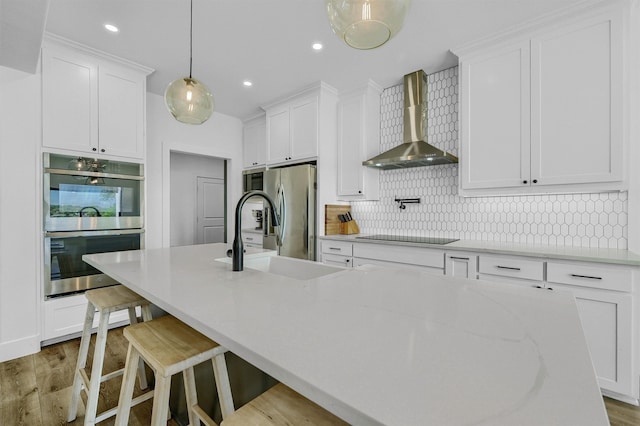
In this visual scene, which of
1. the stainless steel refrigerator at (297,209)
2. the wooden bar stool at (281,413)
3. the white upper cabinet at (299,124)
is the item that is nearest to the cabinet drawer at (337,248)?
the stainless steel refrigerator at (297,209)

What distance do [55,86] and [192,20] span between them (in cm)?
140

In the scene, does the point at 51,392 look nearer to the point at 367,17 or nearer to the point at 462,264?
the point at 367,17

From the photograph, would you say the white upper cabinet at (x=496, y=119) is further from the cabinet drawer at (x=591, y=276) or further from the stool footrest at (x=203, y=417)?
the stool footrest at (x=203, y=417)

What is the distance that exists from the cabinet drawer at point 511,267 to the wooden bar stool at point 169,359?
196 cm

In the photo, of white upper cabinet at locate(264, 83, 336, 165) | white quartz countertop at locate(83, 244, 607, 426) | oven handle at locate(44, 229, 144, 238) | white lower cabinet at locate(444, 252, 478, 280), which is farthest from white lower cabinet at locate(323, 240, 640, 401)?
oven handle at locate(44, 229, 144, 238)

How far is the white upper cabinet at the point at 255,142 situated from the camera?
14.1 feet

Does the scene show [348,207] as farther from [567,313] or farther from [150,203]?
[567,313]

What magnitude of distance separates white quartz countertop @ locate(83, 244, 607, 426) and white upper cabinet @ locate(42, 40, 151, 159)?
88.2 inches

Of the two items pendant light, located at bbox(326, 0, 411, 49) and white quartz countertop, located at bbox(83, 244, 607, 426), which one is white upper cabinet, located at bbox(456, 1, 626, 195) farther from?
pendant light, located at bbox(326, 0, 411, 49)

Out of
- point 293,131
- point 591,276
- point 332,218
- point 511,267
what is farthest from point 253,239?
point 591,276

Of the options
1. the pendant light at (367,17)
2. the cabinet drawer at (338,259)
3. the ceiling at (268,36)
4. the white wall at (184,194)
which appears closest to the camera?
the pendant light at (367,17)

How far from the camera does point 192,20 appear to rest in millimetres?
2221

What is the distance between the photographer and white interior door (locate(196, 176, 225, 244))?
18.4 feet

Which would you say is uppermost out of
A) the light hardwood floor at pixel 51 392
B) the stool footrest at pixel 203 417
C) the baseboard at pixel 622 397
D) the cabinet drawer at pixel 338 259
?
the cabinet drawer at pixel 338 259
